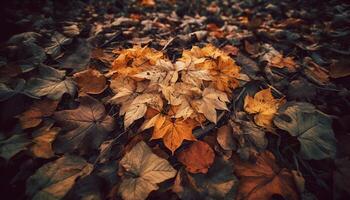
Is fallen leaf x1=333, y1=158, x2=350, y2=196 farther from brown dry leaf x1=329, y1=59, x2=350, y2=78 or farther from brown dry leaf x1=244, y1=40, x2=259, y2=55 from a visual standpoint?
brown dry leaf x1=244, y1=40, x2=259, y2=55

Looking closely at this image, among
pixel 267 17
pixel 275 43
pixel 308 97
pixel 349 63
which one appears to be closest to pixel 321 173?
pixel 308 97

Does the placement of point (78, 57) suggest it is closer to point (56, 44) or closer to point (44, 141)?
point (56, 44)

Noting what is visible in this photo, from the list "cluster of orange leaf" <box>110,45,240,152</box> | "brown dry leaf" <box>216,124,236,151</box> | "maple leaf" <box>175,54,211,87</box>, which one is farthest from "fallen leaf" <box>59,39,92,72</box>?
"brown dry leaf" <box>216,124,236,151</box>

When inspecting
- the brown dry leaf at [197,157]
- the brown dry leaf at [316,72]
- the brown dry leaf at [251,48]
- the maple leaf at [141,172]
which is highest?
the brown dry leaf at [251,48]

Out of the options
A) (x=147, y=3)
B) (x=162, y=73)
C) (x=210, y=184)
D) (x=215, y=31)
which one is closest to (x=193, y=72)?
(x=162, y=73)

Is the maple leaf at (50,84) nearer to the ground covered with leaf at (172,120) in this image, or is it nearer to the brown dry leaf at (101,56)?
the ground covered with leaf at (172,120)

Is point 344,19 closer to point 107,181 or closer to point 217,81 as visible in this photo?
point 217,81

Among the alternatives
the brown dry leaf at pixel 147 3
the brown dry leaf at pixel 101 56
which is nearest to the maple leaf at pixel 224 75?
the brown dry leaf at pixel 101 56
